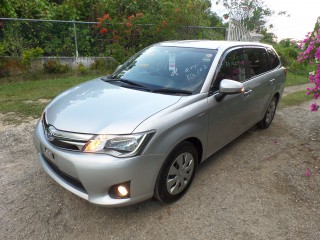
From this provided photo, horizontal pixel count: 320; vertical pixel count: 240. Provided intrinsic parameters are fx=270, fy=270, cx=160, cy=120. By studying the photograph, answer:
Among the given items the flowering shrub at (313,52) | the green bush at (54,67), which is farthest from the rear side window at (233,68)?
the green bush at (54,67)

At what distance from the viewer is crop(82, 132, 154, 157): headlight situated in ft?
7.31

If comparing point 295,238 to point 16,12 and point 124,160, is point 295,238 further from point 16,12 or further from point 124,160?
point 16,12

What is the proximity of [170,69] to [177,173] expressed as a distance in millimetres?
1247

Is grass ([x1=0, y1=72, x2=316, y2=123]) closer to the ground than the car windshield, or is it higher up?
closer to the ground

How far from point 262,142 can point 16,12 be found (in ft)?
25.9

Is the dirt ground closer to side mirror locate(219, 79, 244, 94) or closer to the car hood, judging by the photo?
the car hood

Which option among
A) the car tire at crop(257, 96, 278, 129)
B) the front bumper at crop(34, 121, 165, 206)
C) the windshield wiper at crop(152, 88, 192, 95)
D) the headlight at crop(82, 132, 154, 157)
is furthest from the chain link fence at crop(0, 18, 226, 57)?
the headlight at crop(82, 132, 154, 157)

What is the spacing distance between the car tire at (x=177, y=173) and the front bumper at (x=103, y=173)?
0.45ft

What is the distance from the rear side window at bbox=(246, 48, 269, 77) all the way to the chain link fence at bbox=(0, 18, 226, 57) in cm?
472

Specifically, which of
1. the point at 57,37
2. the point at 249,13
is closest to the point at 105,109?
the point at 57,37

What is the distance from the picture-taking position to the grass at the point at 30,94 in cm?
523

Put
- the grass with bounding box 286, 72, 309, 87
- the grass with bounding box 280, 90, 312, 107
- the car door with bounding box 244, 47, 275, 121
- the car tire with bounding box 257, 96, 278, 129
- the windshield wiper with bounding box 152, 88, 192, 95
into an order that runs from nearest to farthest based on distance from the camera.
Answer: the windshield wiper with bounding box 152, 88, 192, 95 → the car door with bounding box 244, 47, 275, 121 → the car tire with bounding box 257, 96, 278, 129 → the grass with bounding box 280, 90, 312, 107 → the grass with bounding box 286, 72, 309, 87

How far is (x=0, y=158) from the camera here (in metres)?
3.55

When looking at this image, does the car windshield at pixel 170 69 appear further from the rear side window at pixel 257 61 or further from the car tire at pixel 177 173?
the rear side window at pixel 257 61
